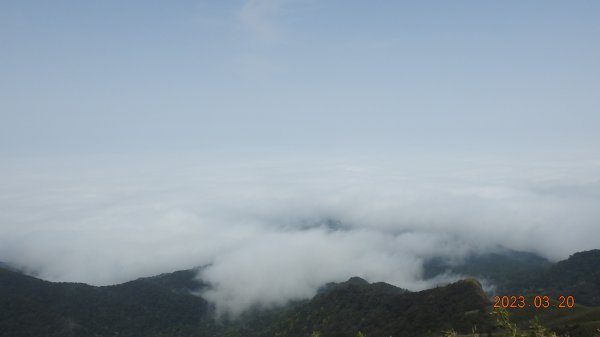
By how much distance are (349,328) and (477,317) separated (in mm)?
66183

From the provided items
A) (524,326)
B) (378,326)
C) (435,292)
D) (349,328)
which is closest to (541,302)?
(524,326)

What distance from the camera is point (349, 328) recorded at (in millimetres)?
194125

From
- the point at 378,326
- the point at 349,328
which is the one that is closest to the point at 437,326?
the point at 378,326

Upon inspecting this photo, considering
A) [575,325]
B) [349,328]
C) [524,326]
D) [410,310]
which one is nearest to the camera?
[575,325]

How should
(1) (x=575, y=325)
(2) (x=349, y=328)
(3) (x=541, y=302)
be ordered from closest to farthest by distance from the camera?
(1) (x=575, y=325) < (3) (x=541, y=302) < (2) (x=349, y=328)

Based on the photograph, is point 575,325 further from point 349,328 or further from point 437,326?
point 349,328

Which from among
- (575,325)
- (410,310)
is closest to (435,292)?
(410,310)

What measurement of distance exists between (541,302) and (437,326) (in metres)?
35.9

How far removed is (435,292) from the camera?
17900cm

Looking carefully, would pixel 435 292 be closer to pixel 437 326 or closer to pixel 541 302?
pixel 437 326

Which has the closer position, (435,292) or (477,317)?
(477,317)

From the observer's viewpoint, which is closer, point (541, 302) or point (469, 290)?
point (541, 302)

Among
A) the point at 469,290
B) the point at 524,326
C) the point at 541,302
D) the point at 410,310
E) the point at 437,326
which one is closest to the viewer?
the point at 524,326

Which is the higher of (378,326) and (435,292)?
(435,292)
